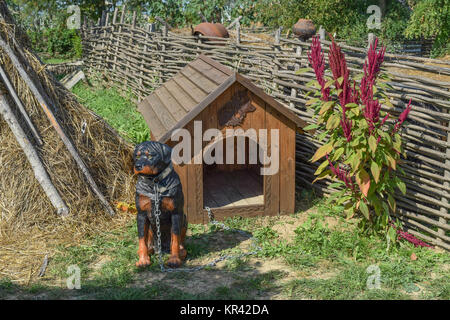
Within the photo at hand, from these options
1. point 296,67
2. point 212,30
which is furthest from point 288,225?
point 212,30

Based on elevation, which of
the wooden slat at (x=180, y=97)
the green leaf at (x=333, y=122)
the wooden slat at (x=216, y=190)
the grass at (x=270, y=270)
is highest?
the wooden slat at (x=180, y=97)

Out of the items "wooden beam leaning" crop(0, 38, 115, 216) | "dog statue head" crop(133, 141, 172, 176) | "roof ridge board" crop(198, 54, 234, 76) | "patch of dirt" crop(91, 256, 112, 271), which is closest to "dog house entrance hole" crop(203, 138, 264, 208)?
"wooden beam leaning" crop(0, 38, 115, 216)

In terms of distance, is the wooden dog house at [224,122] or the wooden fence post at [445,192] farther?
the wooden dog house at [224,122]

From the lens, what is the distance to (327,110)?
5570mm

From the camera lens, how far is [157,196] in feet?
16.4

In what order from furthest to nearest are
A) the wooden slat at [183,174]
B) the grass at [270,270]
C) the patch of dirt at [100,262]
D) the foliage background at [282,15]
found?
the foliage background at [282,15] < the wooden slat at [183,174] < the patch of dirt at [100,262] < the grass at [270,270]

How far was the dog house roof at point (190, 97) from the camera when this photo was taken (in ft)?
19.5

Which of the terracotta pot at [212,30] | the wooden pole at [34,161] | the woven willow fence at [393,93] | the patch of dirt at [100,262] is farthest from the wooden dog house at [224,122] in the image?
the terracotta pot at [212,30]

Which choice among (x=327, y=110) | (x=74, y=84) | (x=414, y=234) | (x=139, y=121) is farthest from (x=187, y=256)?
(x=74, y=84)

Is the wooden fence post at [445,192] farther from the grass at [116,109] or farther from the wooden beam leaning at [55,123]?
the grass at [116,109]

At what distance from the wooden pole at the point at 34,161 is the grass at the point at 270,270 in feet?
2.02

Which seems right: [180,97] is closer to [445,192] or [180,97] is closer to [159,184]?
[159,184]

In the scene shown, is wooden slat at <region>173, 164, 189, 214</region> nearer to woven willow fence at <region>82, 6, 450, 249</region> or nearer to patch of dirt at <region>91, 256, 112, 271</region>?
patch of dirt at <region>91, 256, 112, 271</region>

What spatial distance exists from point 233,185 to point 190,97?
5.70ft
